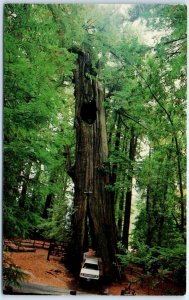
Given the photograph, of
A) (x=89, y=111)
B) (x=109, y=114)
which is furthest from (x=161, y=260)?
(x=89, y=111)

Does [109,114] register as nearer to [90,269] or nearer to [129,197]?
[129,197]

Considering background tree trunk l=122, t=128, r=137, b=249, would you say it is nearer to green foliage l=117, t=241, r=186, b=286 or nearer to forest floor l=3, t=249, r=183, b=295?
green foliage l=117, t=241, r=186, b=286

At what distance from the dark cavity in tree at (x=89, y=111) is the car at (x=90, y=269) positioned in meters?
1.19

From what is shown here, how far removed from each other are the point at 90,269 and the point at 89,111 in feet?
4.46

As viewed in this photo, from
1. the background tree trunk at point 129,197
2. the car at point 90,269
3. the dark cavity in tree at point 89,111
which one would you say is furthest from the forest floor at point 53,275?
the dark cavity in tree at point 89,111

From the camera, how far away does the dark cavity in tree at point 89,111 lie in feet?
10.4

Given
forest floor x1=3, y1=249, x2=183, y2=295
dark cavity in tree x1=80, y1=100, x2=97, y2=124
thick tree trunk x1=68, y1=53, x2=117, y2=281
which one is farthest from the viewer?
dark cavity in tree x1=80, y1=100, x2=97, y2=124

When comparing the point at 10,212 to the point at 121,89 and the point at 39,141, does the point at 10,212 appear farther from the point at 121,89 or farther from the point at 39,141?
the point at 121,89

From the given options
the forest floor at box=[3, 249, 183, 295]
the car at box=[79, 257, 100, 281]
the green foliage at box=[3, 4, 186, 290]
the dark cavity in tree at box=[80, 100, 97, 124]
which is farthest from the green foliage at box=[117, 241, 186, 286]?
the dark cavity in tree at box=[80, 100, 97, 124]

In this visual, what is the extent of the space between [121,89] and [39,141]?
2.79 feet

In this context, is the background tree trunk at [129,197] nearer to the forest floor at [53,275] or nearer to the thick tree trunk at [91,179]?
the thick tree trunk at [91,179]

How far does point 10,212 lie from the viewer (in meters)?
2.84

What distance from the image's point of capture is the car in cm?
290

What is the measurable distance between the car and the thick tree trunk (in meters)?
0.05
